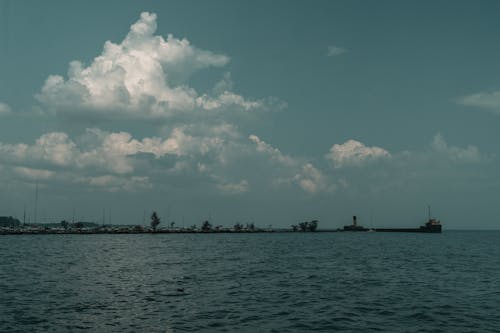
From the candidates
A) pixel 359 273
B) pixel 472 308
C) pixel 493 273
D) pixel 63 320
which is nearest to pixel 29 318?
pixel 63 320

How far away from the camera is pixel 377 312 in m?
33.3

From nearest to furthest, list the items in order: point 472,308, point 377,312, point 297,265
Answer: point 377,312
point 472,308
point 297,265

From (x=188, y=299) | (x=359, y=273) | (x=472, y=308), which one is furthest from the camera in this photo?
(x=359, y=273)

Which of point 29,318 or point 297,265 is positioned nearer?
point 29,318

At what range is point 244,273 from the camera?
58.6 meters

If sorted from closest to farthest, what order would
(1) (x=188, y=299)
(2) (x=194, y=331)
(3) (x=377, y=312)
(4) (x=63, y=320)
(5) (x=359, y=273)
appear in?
(2) (x=194, y=331) < (4) (x=63, y=320) < (3) (x=377, y=312) < (1) (x=188, y=299) < (5) (x=359, y=273)

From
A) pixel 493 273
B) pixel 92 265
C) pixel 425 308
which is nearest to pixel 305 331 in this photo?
pixel 425 308

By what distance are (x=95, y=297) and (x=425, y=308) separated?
31150 mm

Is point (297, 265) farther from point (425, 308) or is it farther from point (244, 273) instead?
point (425, 308)

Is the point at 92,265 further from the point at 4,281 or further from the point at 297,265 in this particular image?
the point at 297,265

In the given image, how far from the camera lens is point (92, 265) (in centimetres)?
6950

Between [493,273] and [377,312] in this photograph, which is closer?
[377,312]

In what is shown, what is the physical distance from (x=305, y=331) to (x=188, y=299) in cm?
1459

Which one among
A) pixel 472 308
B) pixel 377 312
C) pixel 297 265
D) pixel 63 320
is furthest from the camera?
pixel 297 265
